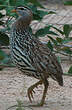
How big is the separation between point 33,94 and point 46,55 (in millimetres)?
915

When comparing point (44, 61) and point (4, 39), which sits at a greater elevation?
point (44, 61)

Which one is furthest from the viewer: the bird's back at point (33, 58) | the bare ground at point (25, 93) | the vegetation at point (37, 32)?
the vegetation at point (37, 32)

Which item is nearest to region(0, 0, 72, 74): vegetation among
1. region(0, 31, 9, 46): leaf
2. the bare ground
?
region(0, 31, 9, 46): leaf

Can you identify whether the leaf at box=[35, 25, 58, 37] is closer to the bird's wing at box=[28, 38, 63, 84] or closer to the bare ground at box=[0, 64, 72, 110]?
the bare ground at box=[0, 64, 72, 110]

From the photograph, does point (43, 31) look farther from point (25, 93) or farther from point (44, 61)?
point (44, 61)

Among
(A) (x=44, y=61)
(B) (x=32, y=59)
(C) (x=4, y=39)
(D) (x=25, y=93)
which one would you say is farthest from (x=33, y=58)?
(C) (x=4, y=39)

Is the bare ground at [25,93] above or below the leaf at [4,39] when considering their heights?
below

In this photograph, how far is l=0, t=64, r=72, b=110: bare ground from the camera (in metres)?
7.57

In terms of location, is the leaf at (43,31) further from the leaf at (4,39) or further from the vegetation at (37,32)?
the leaf at (4,39)

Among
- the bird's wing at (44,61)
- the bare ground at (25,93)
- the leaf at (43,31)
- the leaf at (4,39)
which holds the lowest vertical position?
the bare ground at (25,93)

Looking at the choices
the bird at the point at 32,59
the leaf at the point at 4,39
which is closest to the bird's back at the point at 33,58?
the bird at the point at 32,59

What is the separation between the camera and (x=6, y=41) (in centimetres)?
979

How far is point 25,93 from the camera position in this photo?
823 cm

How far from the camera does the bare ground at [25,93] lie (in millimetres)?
7568
